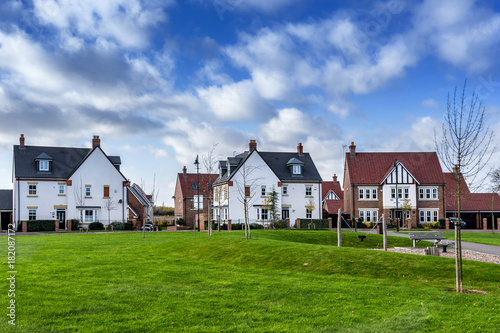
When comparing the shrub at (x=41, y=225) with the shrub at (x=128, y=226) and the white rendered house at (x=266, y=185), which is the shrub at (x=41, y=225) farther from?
the white rendered house at (x=266, y=185)

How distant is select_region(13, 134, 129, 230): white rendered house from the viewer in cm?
5353

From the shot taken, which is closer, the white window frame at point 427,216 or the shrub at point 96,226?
the shrub at point 96,226

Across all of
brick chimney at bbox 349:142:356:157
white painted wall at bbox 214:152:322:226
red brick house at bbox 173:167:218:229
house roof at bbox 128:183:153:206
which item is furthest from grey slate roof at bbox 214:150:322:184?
house roof at bbox 128:183:153:206

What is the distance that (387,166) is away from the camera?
63438mm

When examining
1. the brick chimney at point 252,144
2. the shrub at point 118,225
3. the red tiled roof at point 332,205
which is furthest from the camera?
the red tiled roof at point 332,205

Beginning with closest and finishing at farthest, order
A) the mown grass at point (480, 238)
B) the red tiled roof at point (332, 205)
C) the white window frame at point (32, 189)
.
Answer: the mown grass at point (480, 238)
the white window frame at point (32, 189)
the red tiled roof at point (332, 205)

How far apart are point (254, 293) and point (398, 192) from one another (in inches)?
2028

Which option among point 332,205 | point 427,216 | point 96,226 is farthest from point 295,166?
point 96,226

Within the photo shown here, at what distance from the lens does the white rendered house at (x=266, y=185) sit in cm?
5641

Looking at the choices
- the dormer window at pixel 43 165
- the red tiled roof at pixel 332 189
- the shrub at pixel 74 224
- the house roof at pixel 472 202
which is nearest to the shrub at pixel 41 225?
the shrub at pixel 74 224

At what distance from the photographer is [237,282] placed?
14.0 metres

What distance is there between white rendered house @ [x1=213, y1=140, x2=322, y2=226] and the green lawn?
36353 millimetres

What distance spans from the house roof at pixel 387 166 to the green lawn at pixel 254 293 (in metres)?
44.2

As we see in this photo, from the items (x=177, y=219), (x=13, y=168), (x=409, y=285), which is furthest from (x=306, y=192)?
(x=409, y=285)
